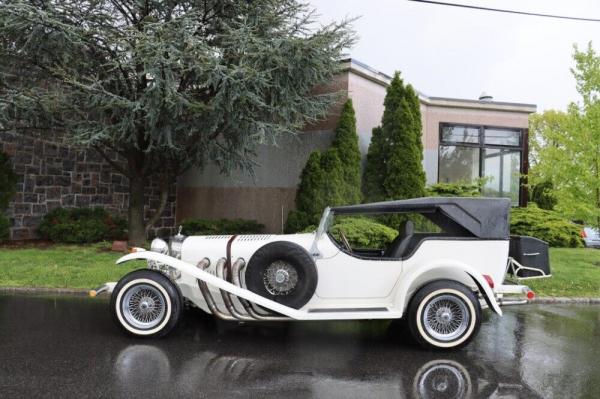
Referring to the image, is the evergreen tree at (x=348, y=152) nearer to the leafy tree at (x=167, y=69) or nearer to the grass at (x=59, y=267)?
the leafy tree at (x=167, y=69)

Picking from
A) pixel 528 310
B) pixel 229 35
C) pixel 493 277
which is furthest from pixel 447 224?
pixel 229 35

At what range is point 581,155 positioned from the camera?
32.7 ft

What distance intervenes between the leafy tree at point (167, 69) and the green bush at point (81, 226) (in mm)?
2619

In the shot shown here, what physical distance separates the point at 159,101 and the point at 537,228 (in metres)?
10.1

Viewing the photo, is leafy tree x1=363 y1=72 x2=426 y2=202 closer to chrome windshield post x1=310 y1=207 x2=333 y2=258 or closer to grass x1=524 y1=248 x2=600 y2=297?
grass x1=524 y1=248 x2=600 y2=297

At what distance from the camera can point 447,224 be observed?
5.07 metres

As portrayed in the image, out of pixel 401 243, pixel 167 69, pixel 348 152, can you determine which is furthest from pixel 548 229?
pixel 167 69

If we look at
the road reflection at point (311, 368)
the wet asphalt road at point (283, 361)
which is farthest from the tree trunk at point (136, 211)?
the road reflection at point (311, 368)

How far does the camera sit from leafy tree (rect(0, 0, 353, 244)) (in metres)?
9.12

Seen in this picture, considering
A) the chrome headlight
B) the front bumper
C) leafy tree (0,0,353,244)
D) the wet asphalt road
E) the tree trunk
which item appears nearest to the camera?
the wet asphalt road

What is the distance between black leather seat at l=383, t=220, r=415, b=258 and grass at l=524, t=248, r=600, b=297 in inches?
145

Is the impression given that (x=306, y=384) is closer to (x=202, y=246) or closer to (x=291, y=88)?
(x=202, y=246)

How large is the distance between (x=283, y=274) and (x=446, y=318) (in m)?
1.64

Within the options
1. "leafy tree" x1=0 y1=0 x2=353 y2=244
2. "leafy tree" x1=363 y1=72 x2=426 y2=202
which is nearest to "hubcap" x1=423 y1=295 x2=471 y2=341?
"leafy tree" x1=0 y1=0 x2=353 y2=244
